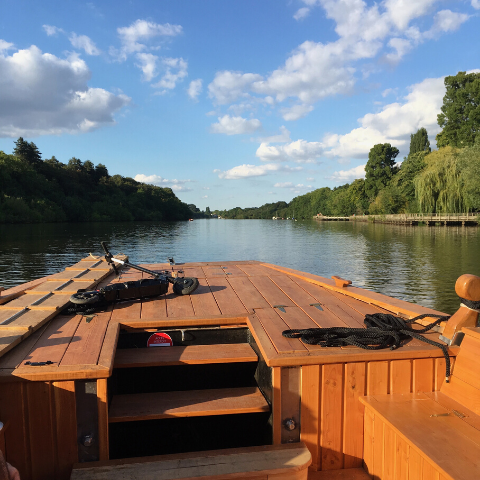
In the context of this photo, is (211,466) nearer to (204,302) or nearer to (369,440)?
(369,440)

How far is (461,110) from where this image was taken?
4353cm

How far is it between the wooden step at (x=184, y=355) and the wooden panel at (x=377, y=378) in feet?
2.50

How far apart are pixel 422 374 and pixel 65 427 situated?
2.12 meters

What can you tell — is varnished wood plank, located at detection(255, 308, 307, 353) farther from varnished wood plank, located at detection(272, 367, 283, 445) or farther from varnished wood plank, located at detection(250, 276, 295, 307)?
varnished wood plank, located at detection(250, 276, 295, 307)

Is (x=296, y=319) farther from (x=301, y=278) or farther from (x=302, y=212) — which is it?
(x=302, y=212)

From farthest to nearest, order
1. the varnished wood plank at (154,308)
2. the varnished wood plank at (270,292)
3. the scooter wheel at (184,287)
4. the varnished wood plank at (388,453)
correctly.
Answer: the scooter wheel at (184,287), the varnished wood plank at (270,292), the varnished wood plank at (154,308), the varnished wood plank at (388,453)

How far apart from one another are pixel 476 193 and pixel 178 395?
32249 millimetres

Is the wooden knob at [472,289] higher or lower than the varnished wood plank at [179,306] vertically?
higher

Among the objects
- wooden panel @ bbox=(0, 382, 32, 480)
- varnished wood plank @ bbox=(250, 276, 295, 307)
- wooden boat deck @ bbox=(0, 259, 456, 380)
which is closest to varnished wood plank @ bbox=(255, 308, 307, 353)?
wooden boat deck @ bbox=(0, 259, 456, 380)

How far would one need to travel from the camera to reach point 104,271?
4.85 m

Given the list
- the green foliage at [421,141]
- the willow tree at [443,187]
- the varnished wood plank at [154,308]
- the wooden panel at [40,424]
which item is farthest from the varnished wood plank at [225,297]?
the green foliage at [421,141]

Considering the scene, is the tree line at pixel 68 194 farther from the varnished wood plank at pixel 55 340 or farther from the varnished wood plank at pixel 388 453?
the varnished wood plank at pixel 388 453

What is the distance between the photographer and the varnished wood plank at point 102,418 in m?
2.10

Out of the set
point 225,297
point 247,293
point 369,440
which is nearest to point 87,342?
point 225,297
